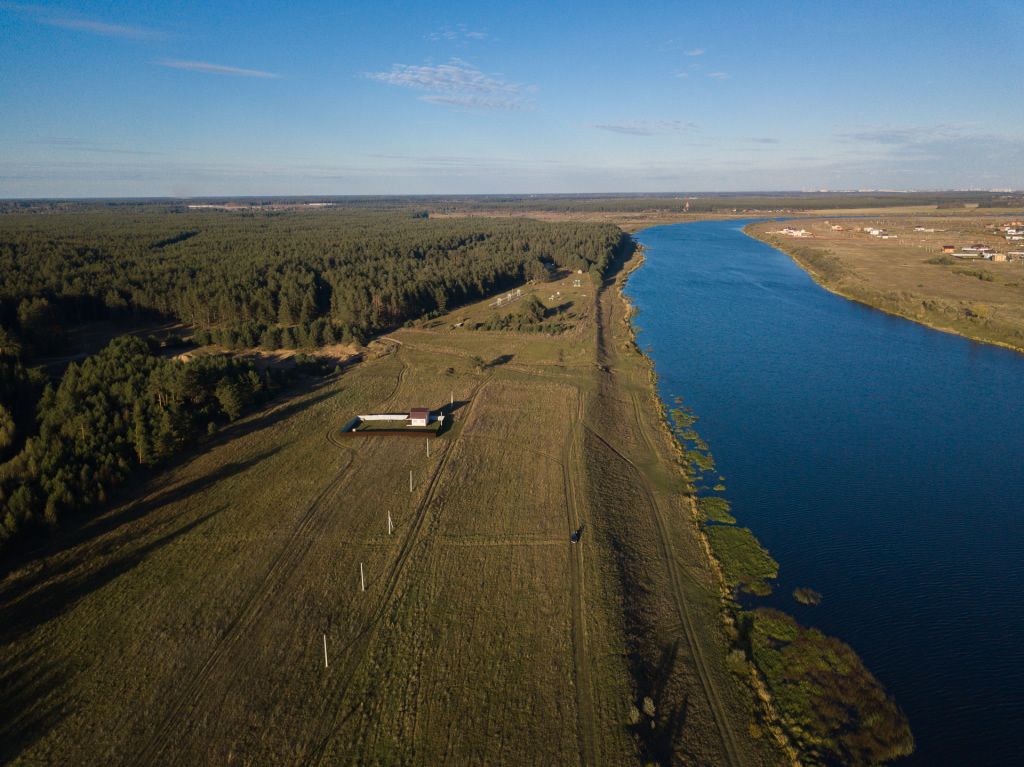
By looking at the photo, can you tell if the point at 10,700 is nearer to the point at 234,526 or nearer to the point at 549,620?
the point at 234,526

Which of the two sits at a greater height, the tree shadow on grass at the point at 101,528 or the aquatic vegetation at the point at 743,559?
the tree shadow on grass at the point at 101,528

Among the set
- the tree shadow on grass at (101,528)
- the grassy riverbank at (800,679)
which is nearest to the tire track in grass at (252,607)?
the tree shadow on grass at (101,528)

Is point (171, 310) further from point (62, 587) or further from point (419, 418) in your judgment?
point (62, 587)

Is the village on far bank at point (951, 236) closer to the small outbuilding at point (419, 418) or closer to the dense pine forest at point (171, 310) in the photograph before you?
the dense pine forest at point (171, 310)

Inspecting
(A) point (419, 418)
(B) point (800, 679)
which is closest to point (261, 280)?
(A) point (419, 418)

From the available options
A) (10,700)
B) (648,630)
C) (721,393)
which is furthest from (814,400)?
(10,700)
